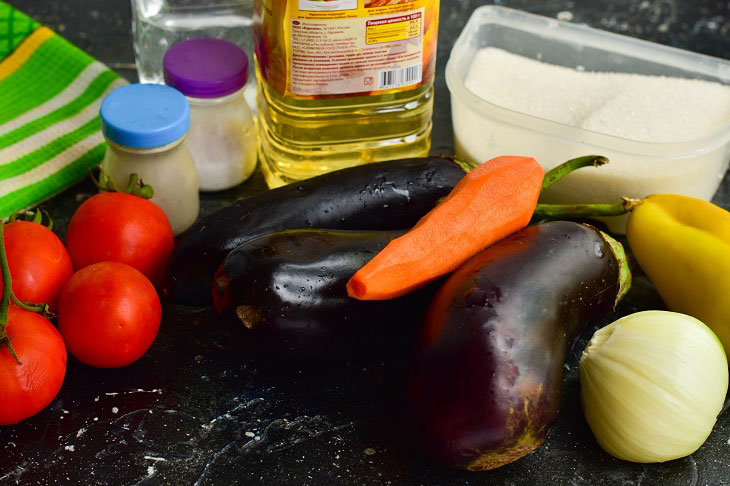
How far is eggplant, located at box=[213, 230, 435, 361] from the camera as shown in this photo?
0.74 m

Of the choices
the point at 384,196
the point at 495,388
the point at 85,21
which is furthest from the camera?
the point at 85,21

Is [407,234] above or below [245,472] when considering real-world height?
above

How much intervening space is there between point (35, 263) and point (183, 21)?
51 cm

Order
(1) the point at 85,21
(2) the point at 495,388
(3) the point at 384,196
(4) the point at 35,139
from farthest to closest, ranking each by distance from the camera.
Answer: (1) the point at 85,21 → (4) the point at 35,139 → (3) the point at 384,196 → (2) the point at 495,388

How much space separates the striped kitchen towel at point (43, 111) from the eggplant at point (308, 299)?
0.37 meters

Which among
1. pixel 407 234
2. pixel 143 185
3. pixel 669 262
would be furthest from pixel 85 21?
pixel 669 262

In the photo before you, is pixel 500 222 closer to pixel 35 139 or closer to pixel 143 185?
pixel 143 185

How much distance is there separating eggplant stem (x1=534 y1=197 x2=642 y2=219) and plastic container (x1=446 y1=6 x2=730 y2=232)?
79 mm

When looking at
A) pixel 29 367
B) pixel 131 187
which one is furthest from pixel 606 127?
pixel 29 367

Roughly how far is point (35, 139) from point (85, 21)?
15.5 inches

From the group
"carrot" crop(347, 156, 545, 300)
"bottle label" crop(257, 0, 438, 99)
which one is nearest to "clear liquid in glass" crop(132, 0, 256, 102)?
"bottle label" crop(257, 0, 438, 99)

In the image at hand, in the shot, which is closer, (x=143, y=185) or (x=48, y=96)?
(x=143, y=185)

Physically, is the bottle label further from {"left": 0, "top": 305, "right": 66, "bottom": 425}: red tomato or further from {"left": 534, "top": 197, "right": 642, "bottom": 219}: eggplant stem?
{"left": 0, "top": 305, "right": 66, "bottom": 425}: red tomato

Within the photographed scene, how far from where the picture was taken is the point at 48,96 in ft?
3.73
